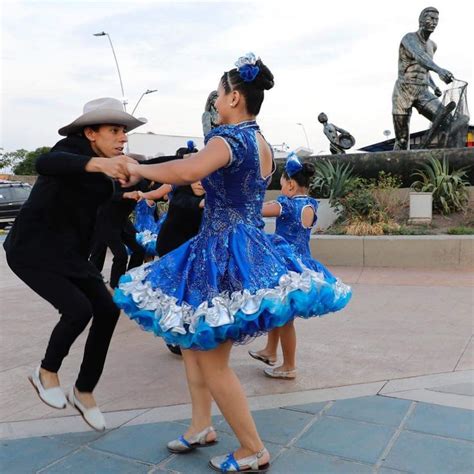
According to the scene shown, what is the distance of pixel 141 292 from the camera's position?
2873 mm

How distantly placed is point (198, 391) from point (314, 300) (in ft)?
2.74

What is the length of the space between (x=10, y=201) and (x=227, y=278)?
2050 centimetres

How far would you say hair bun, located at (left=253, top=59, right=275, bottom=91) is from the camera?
2.96m

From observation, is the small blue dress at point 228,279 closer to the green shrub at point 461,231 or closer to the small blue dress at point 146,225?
the small blue dress at point 146,225

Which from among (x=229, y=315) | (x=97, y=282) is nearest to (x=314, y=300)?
(x=229, y=315)

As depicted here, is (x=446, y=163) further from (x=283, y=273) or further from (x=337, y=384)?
(x=283, y=273)

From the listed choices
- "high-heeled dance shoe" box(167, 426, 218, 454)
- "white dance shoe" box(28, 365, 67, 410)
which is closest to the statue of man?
"high-heeled dance shoe" box(167, 426, 218, 454)

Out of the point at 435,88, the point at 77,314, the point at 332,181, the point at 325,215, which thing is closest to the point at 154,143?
the point at 435,88

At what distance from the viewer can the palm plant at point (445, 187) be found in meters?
11.0

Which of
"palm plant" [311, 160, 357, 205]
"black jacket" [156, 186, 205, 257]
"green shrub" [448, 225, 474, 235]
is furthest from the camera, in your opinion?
"palm plant" [311, 160, 357, 205]

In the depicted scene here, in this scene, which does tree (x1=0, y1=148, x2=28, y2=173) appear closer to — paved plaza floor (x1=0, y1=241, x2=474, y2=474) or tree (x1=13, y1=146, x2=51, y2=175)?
tree (x1=13, y1=146, x2=51, y2=175)

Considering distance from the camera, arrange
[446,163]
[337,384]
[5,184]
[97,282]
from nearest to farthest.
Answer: [97,282], [337,384], [446,163], [5,184]

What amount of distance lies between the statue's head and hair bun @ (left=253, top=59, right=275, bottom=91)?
11.0m

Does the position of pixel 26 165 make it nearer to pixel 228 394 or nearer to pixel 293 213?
pixel 293 213
